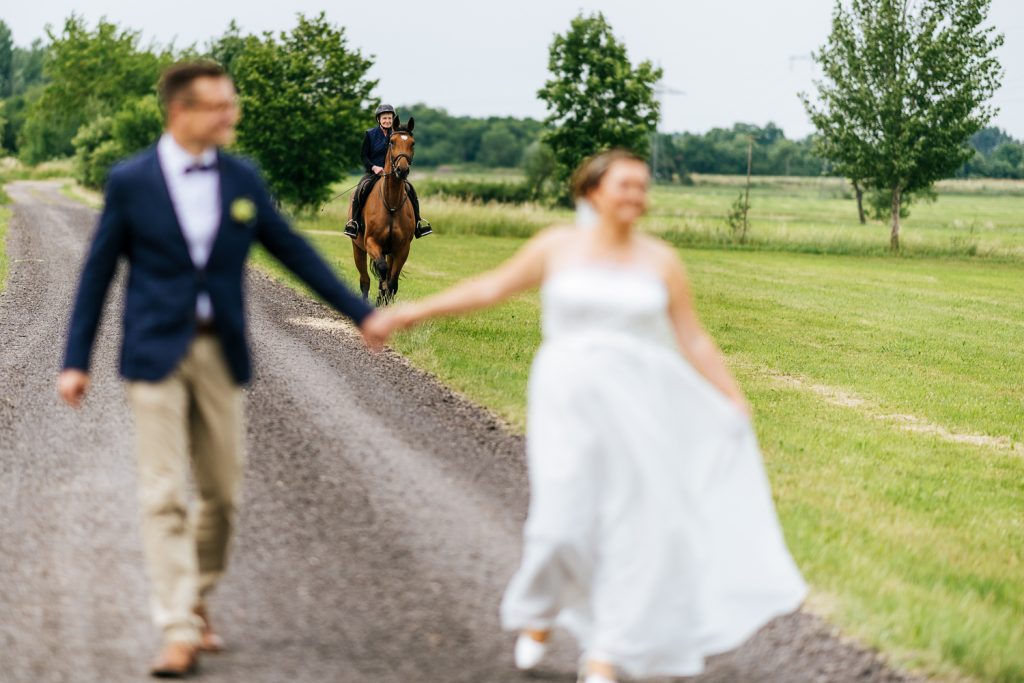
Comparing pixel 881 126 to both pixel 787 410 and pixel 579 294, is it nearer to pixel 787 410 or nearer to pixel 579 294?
pixel 787 410

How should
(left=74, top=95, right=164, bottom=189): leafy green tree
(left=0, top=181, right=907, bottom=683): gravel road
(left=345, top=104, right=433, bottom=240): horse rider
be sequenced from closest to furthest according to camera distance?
(left=0, top=181, right=907, bottom=683): gravel road → (left=345, top=104, right=433, bottom=240): horse rider → (left=74, top=95, right=164, bottom=189): leafy green tree

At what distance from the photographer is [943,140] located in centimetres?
4669

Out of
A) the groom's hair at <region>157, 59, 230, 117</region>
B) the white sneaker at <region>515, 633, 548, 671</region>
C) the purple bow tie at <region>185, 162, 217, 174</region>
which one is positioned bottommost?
the white sneaker at <region>515, 633, 548, 671</region>

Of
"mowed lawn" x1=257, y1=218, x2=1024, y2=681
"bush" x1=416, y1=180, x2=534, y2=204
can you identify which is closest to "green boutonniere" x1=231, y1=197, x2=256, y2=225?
"mowed lawn" x1=257, y1=218, x2=1024, y2=681

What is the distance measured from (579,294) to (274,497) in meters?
3.83

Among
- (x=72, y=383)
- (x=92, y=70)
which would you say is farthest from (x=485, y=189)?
(x=72, y=383)

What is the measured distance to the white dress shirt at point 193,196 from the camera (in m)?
4.83

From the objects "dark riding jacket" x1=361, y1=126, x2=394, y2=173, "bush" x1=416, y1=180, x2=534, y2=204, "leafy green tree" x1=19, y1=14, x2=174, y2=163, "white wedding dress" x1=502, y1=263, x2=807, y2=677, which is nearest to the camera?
"white wedding dress" x1=502, y1=263, x2=807, y2=677

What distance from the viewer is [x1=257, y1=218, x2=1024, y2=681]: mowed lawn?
6.34 metres

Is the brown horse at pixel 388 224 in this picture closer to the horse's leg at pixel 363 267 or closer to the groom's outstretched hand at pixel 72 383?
the horse's leg at pixel 363 267

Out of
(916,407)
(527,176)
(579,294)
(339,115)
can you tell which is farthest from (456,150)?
(579,294)

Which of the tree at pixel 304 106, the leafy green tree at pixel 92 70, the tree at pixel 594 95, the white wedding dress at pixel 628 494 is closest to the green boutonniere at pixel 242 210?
the white wedding dress at pixel 628 494

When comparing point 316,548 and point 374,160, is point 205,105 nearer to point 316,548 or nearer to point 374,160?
point 316,548

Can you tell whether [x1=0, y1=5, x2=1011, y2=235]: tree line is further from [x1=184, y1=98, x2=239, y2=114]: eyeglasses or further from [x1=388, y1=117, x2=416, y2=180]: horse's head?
[x1=184, y1=98, x2=239, y2=114]: eyeglasses
